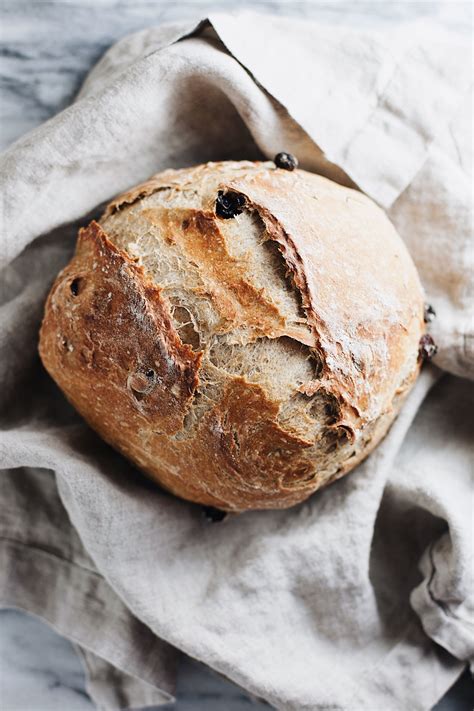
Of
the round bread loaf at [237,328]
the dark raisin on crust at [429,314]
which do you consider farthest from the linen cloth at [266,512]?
the round bread loaf at [237,328]

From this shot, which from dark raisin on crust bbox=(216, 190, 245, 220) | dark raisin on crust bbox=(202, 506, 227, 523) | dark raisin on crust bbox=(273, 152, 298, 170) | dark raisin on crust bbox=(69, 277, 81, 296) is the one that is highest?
dark raisin on crust bbox=(273, 152, 298, 170)

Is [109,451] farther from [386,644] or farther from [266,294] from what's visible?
[386,644]

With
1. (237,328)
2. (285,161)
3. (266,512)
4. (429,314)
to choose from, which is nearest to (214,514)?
(266,512)

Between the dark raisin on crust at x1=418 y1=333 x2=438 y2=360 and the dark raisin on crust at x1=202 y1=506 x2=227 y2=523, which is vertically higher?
the dark raisin on crust at x1=418 y1=333 x2=438 y2=360

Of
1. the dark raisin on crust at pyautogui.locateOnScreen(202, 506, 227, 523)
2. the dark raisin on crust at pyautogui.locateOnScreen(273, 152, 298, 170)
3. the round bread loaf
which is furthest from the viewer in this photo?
the dark raisin on crust at pyautogui.locateOnScreen(202, 506, 227, 523)

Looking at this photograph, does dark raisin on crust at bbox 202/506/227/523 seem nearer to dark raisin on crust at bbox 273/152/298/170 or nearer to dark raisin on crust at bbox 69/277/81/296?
dark raisin on crust at bbox 69/277/81/296

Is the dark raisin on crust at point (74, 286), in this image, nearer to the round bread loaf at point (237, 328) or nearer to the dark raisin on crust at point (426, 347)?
the round bread loaf at point (237, 328)

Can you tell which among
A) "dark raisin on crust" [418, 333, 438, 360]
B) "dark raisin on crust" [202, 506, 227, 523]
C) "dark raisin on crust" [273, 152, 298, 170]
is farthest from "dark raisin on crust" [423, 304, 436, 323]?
"dark raisin on crust" [202, 506, 227, 523]

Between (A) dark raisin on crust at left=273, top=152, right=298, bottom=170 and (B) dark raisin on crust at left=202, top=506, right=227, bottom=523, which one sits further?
(B) dark raisin on crust at left=202, top=506, right=227, bottom=523
